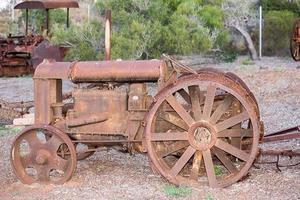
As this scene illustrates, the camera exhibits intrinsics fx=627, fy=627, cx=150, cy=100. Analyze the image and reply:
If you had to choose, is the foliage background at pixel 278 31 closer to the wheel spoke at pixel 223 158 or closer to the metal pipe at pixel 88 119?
the wheel spoke at pixel 223 158

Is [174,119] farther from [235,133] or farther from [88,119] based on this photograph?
[88,119]

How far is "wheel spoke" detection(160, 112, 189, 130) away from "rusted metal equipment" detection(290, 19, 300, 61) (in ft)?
44.7

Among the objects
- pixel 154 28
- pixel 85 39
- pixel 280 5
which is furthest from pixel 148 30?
pixel 280 5

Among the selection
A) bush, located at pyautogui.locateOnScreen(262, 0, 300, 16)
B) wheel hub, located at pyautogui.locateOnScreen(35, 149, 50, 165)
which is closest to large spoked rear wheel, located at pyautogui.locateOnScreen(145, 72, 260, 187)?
wheel hub, located at pyautogui.locateOnScreen(35, 149, 50, 165)

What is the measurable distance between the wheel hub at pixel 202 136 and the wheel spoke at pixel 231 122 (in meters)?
0.08

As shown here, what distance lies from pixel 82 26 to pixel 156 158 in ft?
34.1

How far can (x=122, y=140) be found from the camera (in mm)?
6652

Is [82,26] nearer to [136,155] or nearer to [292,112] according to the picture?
[292,112]

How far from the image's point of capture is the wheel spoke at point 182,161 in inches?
250

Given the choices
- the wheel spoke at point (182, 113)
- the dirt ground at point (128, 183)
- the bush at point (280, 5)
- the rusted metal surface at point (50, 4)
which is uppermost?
the bush at point (280, 5)

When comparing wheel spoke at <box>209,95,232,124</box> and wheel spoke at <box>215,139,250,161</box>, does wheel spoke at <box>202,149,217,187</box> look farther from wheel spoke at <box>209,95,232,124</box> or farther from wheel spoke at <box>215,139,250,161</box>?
wheel spoke at <box>209,95,232,124</box>

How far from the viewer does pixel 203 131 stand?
641 cm

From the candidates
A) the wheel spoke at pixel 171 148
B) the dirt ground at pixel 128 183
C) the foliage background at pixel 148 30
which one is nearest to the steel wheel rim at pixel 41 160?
the dirt ground at pixel 128 183

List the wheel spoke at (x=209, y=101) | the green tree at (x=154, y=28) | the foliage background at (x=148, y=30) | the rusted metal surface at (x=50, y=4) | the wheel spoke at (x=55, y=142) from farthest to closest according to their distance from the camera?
the rusted metal surface at (x=50, y=4), the foliage background at (x=148, y=30), the green tree at (x=154, y=28), the wheel spoke at (x=55, y=142), the wheel spoke at (x=209, y=101)
